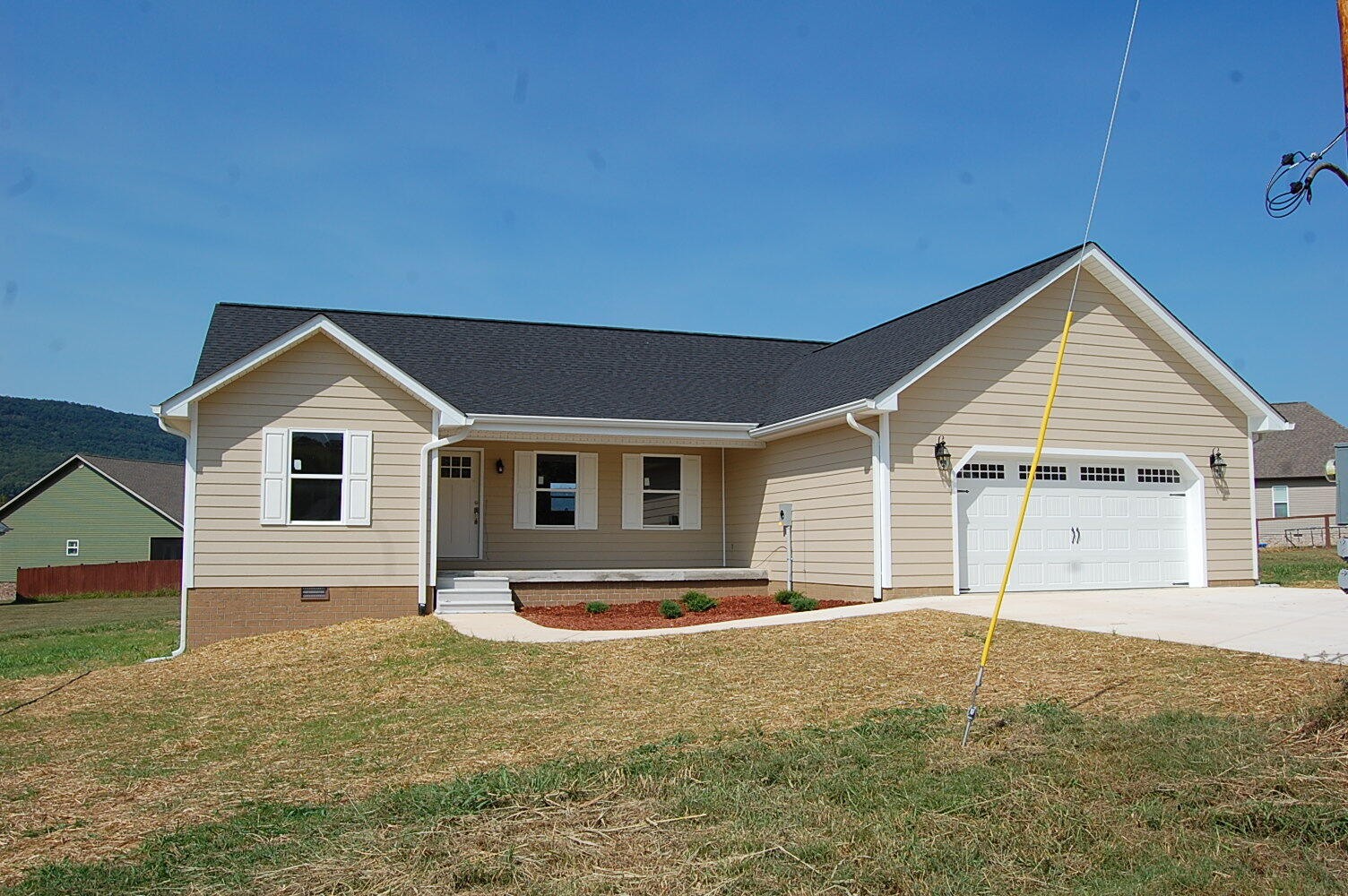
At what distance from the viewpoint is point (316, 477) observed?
14953 millimetres

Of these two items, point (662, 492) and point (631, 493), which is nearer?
point (631, 493)

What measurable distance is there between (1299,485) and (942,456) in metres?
30.0

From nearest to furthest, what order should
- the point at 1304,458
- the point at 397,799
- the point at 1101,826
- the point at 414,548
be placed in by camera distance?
1. the point at 1101,826
2. the point at 397,799
3. the point at 414,548
4. the point at 1304,458

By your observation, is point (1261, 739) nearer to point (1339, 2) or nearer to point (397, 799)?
point (1339, 2)

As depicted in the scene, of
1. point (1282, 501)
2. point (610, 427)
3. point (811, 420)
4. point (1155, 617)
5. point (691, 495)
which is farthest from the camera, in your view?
point (1282, 501)

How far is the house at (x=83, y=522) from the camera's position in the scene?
45.5m

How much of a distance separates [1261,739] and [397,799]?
523cm

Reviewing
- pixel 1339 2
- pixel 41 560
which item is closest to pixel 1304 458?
pixel 1339 2

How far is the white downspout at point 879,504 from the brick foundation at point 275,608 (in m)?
6.37

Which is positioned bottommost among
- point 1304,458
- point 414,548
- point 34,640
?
point 34,640

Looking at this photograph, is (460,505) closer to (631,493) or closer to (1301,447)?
(631,493)

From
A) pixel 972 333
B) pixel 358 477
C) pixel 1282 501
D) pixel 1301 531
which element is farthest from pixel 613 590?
pixel 1282 501

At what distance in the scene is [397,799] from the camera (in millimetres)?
6227

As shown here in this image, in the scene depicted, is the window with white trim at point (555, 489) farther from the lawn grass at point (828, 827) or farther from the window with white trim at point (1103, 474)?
the lawn grass at point (828, 827)
